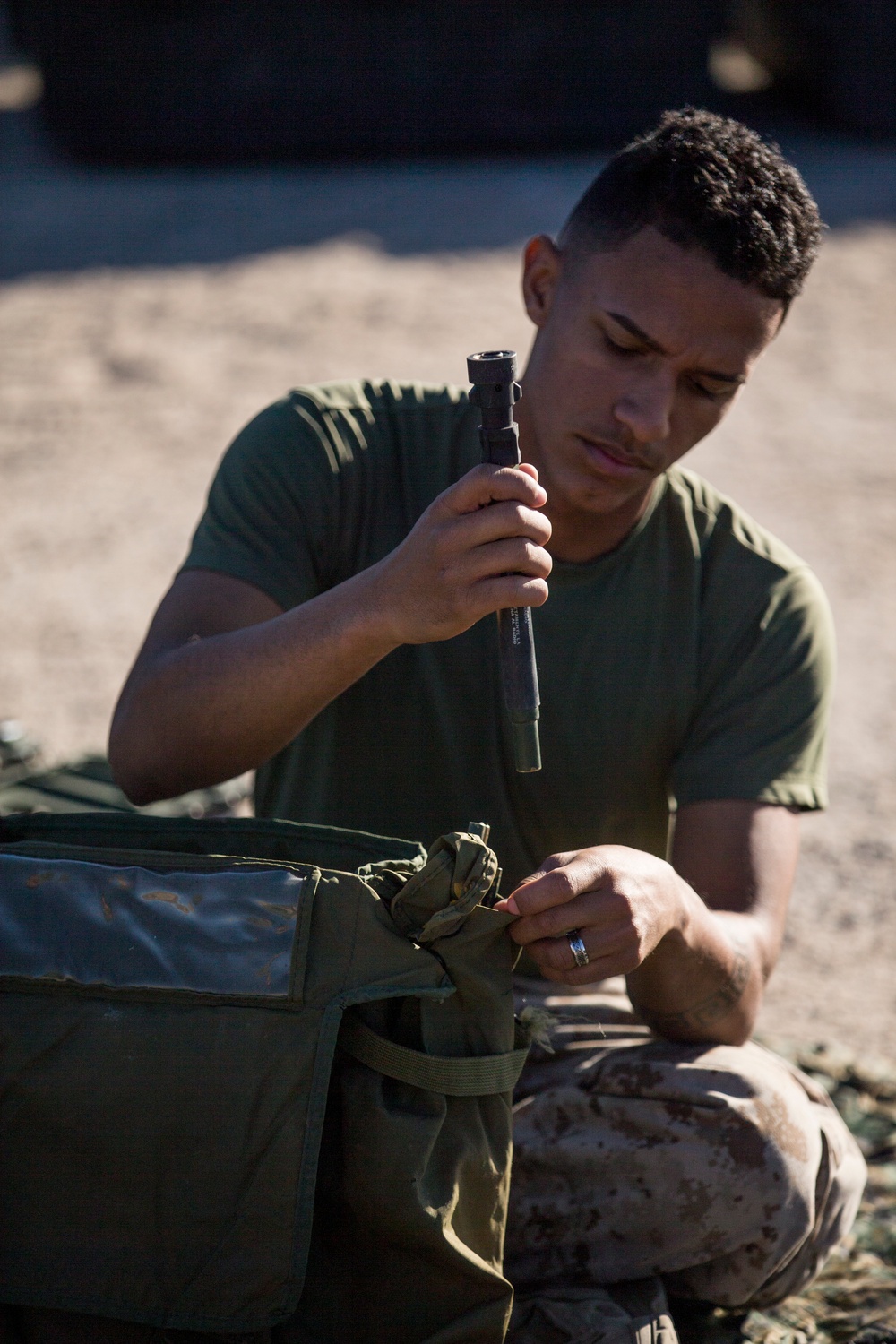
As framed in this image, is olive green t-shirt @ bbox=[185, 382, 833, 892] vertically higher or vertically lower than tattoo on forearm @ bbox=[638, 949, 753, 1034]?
higher

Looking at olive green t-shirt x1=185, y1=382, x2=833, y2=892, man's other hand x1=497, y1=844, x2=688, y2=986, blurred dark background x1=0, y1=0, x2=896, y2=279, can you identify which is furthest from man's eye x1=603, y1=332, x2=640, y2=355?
blurred dark background x1=0, y1=0, x2=896, y2=279

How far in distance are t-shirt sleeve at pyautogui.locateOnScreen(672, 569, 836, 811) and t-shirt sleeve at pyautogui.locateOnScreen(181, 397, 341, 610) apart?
640mm

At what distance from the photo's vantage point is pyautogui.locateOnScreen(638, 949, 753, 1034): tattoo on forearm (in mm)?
2000

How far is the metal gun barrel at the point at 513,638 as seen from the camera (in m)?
1.57

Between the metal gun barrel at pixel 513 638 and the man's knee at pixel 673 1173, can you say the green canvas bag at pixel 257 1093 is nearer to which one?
the metal gun barrel at pixel 513 638

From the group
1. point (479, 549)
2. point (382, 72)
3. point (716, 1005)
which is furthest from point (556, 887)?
point (382, 72)

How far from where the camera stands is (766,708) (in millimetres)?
2230

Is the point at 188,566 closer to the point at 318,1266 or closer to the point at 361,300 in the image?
the point at 318,1266

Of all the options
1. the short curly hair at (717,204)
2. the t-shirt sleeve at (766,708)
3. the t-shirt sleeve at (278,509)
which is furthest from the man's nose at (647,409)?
the t-shirt sleeve at (278,509)

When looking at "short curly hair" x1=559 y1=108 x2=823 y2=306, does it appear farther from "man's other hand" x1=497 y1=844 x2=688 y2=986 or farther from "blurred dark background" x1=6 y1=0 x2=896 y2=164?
"blurred dark background" x1=6 y1=0 x2=896 y2=164

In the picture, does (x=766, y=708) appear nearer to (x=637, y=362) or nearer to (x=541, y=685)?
(x=541, y=685)

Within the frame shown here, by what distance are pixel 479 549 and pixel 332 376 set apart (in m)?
5.09

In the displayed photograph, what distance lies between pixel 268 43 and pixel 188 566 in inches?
337

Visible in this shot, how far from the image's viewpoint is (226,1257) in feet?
5.14
